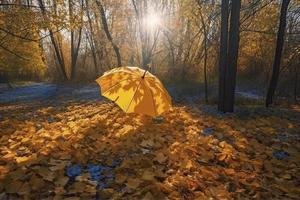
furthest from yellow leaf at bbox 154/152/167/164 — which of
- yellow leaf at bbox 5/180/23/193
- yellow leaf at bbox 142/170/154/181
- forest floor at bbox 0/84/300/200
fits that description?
yellow leaf at bbox 5/180/23/193

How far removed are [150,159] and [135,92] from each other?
2.01m

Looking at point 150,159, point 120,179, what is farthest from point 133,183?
point 150,159

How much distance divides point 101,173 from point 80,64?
2426cm

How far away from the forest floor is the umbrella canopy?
47cm

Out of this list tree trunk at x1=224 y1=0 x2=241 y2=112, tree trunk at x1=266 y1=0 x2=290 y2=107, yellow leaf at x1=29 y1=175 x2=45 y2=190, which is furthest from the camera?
tree trunk at x1=266 y1=0 x2=290 y2=107

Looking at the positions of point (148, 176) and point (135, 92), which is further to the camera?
point (135, 92)

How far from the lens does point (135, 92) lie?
625 centimetres

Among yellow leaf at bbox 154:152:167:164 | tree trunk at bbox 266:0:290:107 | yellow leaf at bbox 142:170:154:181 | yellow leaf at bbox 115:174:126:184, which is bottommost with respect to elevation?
yellow leaf at bbox 115:174:126:184

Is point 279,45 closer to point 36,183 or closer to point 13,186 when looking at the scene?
point 36,183

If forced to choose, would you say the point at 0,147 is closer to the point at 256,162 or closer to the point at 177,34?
the point at 256,162

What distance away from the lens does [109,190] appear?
3.59 meters

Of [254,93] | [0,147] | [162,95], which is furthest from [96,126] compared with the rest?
[254,93]

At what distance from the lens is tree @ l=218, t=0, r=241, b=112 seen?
26.0ft

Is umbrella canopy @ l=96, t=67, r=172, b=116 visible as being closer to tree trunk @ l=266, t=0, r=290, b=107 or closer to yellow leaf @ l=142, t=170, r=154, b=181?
yellow leaf @ l=142, t=170, r=154, b=181
